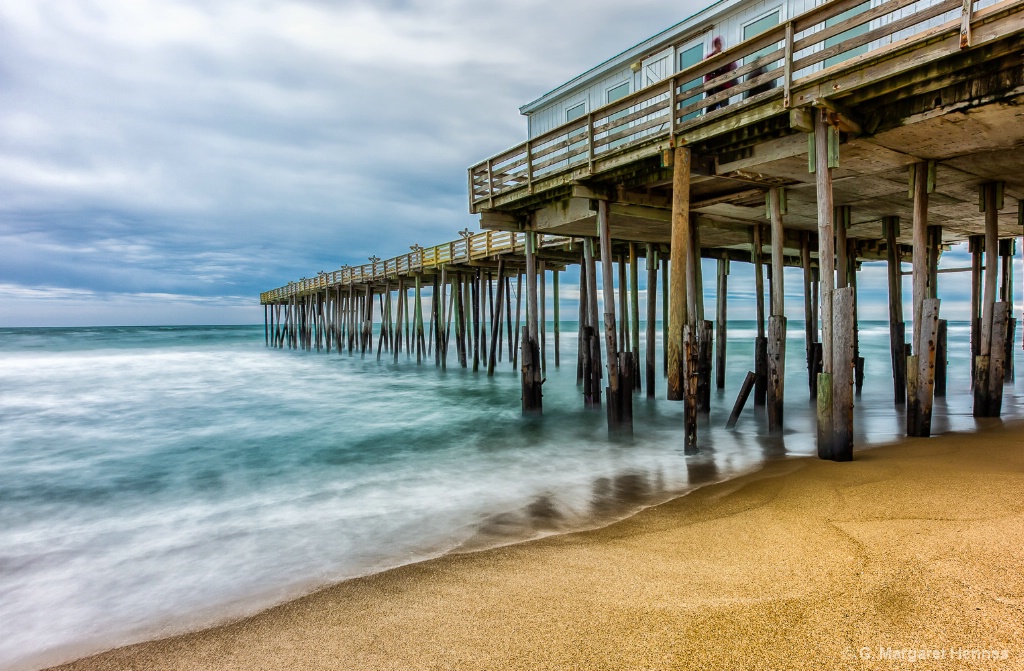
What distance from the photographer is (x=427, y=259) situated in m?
22.7

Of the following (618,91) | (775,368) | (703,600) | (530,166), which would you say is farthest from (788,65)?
(618,91)

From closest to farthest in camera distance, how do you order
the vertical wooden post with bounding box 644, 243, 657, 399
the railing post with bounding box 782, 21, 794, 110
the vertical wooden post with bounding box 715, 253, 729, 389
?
the railing post with bounding box 782, 21, 794, 110
the vertical wooden post with bounding box 644, 243, 657, 399
the vertical wooden post with bounding box 715, 253, 729, 389

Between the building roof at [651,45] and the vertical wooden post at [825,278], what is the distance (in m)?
6.06

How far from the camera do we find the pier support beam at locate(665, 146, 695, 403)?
7383 mm

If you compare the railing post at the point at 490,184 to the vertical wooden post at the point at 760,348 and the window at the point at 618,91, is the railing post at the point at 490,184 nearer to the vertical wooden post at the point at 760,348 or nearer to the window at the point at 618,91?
the window at the point at 618,91

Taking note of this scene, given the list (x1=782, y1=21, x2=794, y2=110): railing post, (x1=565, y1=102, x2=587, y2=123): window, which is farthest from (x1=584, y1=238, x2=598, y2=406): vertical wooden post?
(x1=782, y1=21, x2=794, y2=110): railing post

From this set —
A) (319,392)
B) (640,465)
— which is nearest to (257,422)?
(319,392)

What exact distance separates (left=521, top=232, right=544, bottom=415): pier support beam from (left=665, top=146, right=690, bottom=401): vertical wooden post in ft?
14.7

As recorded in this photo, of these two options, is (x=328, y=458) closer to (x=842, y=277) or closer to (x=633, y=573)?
(x=633, y=573)

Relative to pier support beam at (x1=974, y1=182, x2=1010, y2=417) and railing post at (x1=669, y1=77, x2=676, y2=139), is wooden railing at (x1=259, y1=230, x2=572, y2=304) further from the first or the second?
pier support beam at (x1=974, y1=182, x2=1010, y2=417)

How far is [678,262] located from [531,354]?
5.24 meters

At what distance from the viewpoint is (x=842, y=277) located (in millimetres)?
9156

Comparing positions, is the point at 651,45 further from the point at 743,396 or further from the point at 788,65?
the point at 743,396

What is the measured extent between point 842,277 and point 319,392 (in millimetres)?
15607
